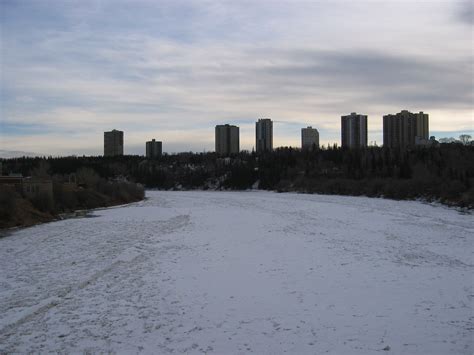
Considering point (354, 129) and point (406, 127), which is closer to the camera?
point (406, 127)

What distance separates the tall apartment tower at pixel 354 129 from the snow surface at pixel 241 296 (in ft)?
586

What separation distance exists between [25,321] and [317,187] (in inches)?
3242

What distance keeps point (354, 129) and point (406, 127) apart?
2415 centimetres

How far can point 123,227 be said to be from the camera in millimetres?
26672

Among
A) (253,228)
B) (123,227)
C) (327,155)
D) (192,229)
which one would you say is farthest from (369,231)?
(327,155)

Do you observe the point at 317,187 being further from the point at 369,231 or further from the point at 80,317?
the point at 80,317

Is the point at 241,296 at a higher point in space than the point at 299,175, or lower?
lower

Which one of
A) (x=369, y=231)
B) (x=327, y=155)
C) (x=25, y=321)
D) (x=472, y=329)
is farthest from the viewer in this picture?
(x=327, y=155)

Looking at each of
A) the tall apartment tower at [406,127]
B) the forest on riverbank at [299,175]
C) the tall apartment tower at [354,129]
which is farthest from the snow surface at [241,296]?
the tall apartment tower at [354,129]

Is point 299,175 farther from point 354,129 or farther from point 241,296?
point 241,296

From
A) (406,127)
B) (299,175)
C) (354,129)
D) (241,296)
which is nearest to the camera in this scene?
(241,296)

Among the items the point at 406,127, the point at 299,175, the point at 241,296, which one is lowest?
the point at 241,296

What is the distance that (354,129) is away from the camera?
192m

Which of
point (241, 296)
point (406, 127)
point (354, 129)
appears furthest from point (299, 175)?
point (241, 296)
